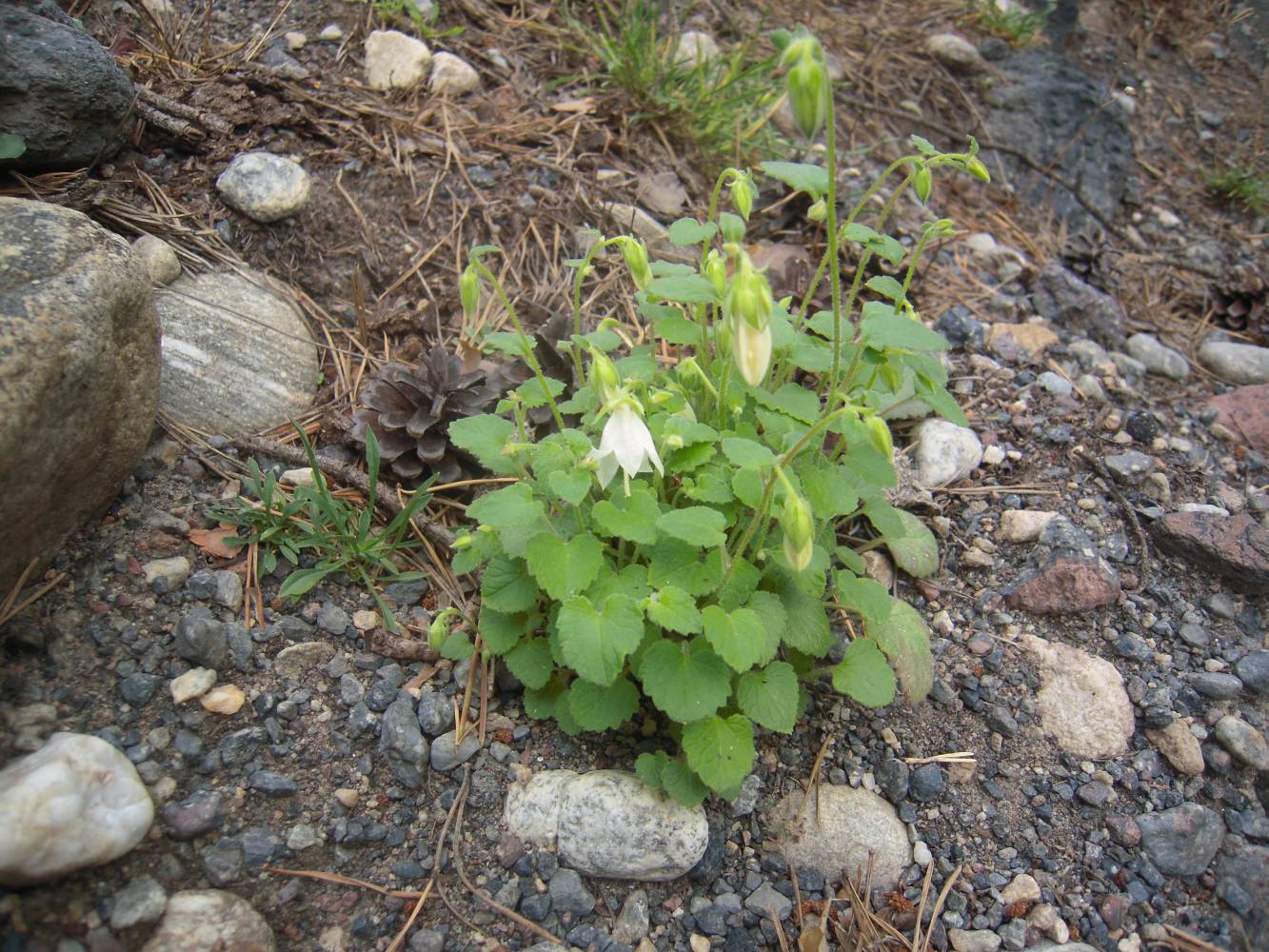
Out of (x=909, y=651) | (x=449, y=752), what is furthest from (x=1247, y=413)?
(x=449, y=752)

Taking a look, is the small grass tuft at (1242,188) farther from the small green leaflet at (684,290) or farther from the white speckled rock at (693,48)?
the small green leaflet at (684,290)

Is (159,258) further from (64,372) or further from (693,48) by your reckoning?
(693,48)

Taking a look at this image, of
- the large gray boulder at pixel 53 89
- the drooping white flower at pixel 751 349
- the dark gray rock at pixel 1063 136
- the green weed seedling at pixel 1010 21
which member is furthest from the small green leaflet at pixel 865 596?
the green weed seedling at pixel 1010 21

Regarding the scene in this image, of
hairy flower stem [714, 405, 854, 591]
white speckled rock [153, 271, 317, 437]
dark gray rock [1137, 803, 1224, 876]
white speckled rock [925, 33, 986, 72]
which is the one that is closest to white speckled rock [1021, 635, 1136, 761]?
dark gray rock [1137, 803, 1224, 876]

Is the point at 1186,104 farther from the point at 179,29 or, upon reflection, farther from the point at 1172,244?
the point at 179,29

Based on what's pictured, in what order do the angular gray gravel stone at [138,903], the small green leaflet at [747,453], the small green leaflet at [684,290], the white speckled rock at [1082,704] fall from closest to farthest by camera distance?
the angular gray gravel stone at [138,903], the small green leaflet at [747,453], the small green leaflet at [684,290], the white speckled rock at [1082,704]

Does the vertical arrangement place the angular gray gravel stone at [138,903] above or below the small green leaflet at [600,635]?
below

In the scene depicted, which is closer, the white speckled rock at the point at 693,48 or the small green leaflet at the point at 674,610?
the small green leaflet at the point at 674,610
